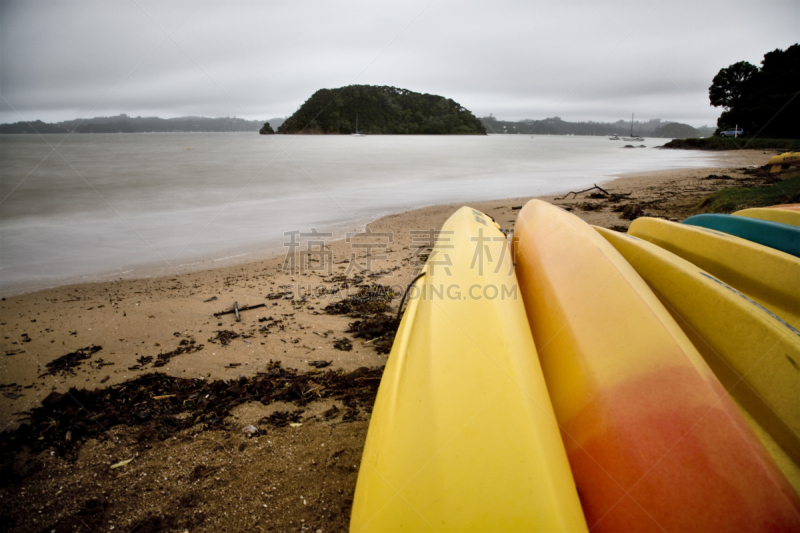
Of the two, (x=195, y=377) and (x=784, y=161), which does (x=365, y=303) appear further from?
(x=784, y=161)

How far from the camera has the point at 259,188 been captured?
12117 millimetres

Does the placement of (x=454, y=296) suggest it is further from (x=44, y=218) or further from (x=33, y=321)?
(x=44, y=218)

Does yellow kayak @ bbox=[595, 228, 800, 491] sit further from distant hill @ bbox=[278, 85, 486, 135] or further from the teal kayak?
distant hill @ bbox=[278, 85, 486, 135]

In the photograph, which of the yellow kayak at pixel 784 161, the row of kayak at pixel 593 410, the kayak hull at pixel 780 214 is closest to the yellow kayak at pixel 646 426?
Answer: the row of kayak at pixel 593 410

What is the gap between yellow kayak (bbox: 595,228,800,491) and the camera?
3.53 feet

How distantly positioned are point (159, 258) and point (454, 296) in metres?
4.86

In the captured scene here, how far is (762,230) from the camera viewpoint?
2.21 meters

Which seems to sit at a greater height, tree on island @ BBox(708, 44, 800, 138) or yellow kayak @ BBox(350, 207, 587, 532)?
tree on island @ BBox(708, 44, 800, 138)

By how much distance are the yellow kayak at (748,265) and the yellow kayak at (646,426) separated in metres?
0.65

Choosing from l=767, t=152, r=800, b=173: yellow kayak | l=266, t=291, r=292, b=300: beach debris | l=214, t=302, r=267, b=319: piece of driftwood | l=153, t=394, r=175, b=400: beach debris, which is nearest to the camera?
l=153, t=394, r=175, b=400: beach debris

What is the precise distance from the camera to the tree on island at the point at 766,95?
2320 centimetres

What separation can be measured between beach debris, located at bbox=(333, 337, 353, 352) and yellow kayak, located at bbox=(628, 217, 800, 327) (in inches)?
79.1

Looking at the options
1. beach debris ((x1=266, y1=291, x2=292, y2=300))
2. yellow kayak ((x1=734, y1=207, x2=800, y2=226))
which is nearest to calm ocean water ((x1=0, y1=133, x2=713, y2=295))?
beach debris ((x1=266, y1=291, x2=292, y2=300))

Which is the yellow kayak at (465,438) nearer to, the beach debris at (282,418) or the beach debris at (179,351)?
the beach debris at (282,418)
